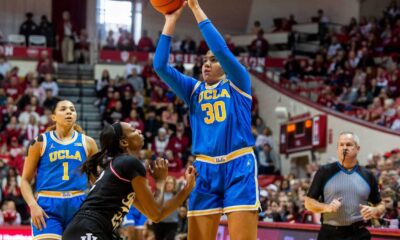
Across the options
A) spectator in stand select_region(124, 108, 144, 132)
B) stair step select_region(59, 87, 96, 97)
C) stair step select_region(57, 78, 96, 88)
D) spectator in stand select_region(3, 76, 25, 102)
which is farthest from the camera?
stair step select_region(57, 78, 96, 88)

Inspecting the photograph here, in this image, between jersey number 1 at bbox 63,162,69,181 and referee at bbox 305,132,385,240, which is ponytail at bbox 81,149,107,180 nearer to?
jersey number 1 at bbox 63,162,69,181

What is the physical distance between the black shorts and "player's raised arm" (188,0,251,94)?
1440 millimetres

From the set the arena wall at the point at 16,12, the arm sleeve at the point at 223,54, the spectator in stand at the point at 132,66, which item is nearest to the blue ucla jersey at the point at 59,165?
the arm sleeve at the point at 223,54

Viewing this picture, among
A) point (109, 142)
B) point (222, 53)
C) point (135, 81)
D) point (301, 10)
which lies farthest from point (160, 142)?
point (109, 142)

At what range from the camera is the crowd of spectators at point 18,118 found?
15.3 metres

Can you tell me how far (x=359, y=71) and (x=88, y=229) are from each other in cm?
1746

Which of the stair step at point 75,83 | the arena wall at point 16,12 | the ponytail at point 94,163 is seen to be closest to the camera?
the ponytail at point 94,163

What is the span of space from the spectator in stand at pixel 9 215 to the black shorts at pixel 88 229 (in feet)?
30.8

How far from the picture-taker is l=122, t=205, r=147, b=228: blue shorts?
1255 cm

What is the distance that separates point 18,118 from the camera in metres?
19.2

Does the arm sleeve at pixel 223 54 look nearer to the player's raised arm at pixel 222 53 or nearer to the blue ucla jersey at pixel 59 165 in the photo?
the player's raised arm at pixel 222 53

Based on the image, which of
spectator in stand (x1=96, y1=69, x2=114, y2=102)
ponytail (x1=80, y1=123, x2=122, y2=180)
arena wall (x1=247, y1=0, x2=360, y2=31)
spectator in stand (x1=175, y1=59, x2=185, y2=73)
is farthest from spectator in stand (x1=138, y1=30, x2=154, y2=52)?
ponytail (x1=80, y1=123, x2=122, y2=180)

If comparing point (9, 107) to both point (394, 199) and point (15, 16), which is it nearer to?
point (15, 16)

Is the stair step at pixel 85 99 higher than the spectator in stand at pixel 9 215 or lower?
higher
